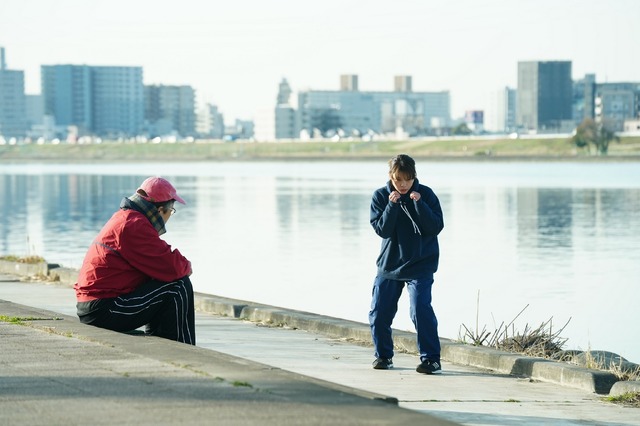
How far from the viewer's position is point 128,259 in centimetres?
1020

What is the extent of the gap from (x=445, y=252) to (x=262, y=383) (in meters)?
23.2

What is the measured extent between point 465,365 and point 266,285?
43.0ft

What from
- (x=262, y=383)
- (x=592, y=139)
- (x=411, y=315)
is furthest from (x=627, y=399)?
(x=592, y=139)

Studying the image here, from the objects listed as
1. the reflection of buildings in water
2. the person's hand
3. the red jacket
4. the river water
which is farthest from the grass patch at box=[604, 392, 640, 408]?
the reflection of buildings in water

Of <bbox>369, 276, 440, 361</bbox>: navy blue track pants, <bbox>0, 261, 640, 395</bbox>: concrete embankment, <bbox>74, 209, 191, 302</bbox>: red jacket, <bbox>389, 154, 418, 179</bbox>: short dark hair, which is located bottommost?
<bbox>0, 261, 640, 395</bbox>: concrete embankment

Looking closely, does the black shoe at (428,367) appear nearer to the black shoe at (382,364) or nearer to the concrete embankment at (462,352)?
the black shoe at (382,364)

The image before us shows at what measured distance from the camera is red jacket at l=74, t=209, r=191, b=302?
1015 cm

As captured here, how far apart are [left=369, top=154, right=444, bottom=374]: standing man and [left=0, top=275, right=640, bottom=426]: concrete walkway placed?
34cm

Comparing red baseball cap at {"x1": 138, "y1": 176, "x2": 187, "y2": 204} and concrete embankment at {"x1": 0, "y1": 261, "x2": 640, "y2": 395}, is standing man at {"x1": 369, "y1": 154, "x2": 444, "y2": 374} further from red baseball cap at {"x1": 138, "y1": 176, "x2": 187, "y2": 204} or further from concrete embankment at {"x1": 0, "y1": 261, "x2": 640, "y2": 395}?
red baseball cap at {"x1": 138, "y1": 176, "x2": 187, "y2": 204}

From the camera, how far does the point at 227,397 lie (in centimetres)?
736

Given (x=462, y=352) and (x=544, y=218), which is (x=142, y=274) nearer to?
(x=462, y=352)

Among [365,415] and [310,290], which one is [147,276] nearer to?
[365,415]

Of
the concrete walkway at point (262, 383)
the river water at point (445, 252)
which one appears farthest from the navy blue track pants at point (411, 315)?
the river water at point (445, 252)

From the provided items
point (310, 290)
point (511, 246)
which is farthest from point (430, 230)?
point (511, 246)
